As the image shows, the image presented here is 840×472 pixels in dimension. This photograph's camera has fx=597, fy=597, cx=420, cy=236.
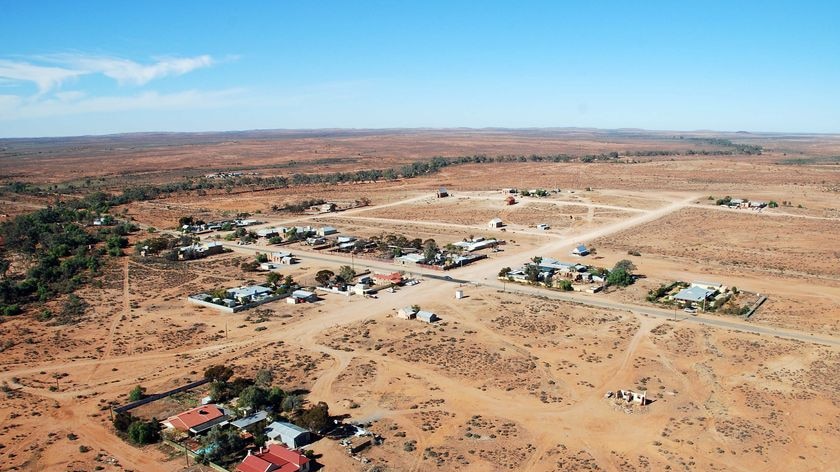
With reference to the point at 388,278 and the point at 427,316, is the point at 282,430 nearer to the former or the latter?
the point at 427,316

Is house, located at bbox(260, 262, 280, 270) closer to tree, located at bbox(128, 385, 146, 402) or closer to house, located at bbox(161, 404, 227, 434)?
tree, located at bbox(128, 385, 146, 402)

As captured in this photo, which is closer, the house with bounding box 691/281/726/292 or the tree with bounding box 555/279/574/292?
the house with bounding box 691/281/726/292

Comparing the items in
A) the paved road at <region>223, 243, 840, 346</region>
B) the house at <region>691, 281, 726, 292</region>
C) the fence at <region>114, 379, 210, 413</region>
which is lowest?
the paved road at <region>223, 243, 840, 346</region>

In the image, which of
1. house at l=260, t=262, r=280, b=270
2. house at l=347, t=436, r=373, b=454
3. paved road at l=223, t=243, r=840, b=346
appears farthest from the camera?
house at l=260, t=262, r=280, b=270

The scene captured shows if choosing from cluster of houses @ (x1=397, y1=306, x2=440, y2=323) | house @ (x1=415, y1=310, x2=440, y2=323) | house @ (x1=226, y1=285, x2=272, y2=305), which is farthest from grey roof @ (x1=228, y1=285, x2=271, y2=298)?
house @ (x1=415, y1=310, x2=440, y2=323)

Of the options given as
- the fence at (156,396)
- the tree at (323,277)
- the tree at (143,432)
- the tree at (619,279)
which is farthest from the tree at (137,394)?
the tree at (619,279)

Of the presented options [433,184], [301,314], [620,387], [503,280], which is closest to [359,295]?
[301,314]
